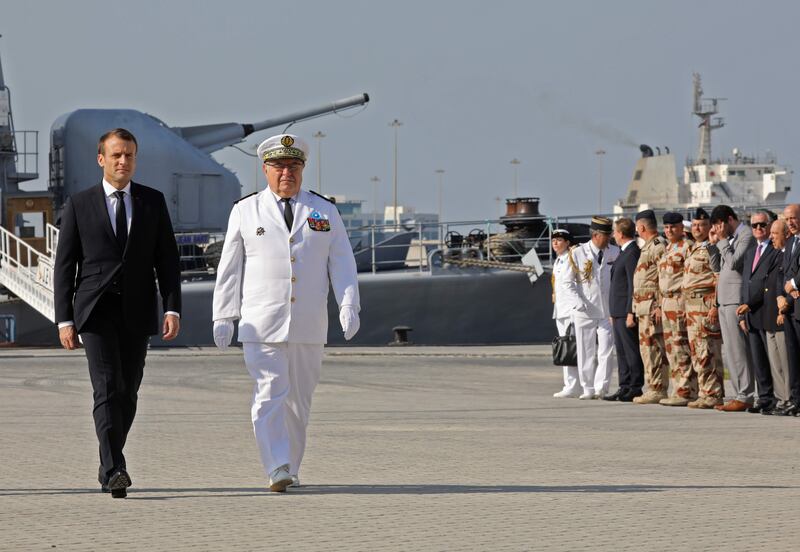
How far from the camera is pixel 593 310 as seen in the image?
614 inches

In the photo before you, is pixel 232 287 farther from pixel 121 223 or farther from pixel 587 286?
pixel 587 286

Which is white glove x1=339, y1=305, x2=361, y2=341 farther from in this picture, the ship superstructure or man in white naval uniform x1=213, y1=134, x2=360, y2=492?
the ship superstructure

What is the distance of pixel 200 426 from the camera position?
11.5 metres

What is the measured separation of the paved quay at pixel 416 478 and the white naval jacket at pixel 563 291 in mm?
1050

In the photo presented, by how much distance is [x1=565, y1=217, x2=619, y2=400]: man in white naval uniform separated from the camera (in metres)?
15.4

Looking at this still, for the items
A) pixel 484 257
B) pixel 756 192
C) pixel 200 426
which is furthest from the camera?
pixel 756 192

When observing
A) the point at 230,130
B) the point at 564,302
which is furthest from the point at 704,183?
the point at 564,302

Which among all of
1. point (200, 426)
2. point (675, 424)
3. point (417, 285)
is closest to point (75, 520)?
point (200, 426)

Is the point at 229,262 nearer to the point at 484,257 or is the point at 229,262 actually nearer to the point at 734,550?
the point at 734,550

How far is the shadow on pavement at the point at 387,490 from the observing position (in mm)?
7543

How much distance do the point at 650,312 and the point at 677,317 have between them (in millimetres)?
398

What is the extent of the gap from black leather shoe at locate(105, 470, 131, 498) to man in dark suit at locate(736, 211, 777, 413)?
7.18 m

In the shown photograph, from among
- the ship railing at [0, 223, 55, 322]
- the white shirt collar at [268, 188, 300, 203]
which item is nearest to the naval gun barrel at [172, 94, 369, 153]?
the ship railing at [0, 223, 55, 322]

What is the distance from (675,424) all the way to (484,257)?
21881 mm
